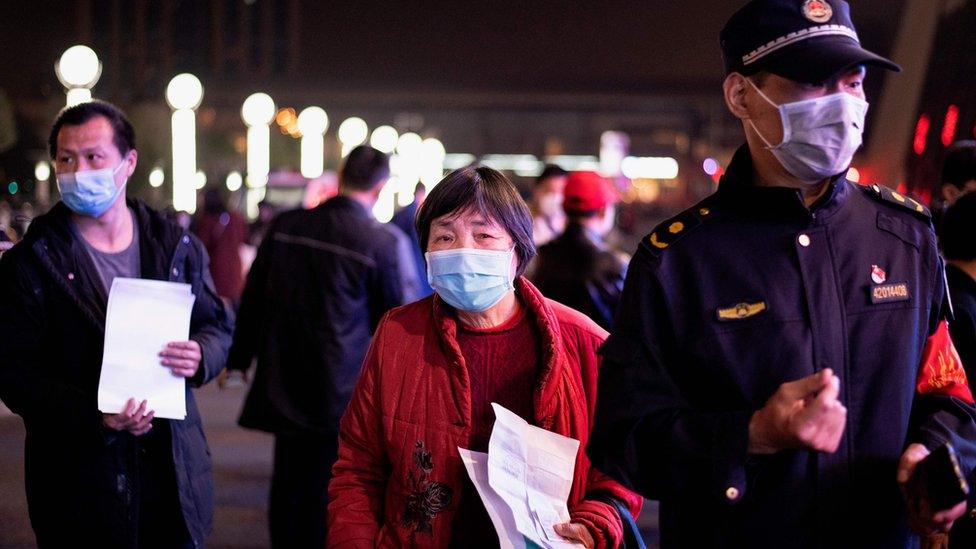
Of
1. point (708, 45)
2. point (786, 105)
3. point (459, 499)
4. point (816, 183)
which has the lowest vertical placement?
point (459, 499)

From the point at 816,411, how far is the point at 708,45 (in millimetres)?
37527

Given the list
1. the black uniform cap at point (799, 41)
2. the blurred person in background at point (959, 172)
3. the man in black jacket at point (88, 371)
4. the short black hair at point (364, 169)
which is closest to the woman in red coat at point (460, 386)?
the black uniform cap at point (799, 41)

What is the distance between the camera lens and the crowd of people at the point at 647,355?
229 centimetres

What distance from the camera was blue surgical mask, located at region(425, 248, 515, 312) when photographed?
303cm

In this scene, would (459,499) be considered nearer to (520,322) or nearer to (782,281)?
(520,322)

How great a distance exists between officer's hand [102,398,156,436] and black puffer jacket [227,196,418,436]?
1.91 meters

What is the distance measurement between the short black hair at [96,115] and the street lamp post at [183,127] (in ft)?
51.1

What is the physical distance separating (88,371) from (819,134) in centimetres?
270

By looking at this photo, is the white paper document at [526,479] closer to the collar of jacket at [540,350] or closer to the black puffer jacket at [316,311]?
the collar of jacket at [540,350]

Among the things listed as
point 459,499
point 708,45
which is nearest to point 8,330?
point 459,499

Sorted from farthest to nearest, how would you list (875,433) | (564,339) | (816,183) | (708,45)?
(708,45)
(564,339)
(816,183)
(875,433)

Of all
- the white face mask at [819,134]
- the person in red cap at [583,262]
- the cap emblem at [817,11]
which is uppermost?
the cap emblem at [817,11]

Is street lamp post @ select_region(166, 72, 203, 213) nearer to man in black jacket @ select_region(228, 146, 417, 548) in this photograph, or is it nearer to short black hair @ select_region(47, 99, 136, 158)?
man in black jacket @ select_region(228, 146, 417, 548)

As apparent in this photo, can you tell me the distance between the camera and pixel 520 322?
3121 mm
